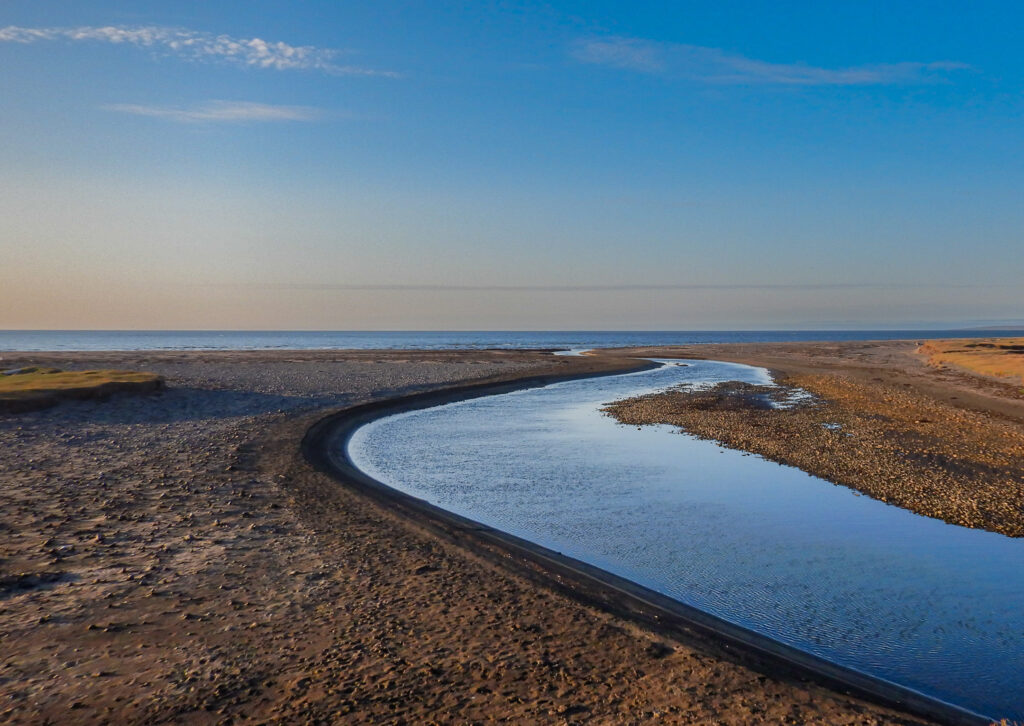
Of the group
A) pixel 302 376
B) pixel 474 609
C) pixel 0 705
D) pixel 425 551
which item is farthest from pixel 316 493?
pixel 302 376

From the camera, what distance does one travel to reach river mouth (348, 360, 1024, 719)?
8.36 metres

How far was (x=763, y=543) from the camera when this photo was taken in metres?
12.9

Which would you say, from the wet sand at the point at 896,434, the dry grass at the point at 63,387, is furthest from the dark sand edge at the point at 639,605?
the dry grass at the point at 63,387

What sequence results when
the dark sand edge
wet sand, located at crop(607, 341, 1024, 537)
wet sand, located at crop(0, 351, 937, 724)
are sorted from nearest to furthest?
wet sand, located at crop(0, 351, 937, 724) < the dark sand edge < wet sand, located at crop(607, 341, 1024, 537)

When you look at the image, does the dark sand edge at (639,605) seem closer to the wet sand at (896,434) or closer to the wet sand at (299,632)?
the wet sand at (299,632)

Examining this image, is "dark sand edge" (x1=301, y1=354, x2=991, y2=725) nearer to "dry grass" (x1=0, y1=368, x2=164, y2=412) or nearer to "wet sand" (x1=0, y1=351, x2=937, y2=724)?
"wet sand" (x1=0, y1=351, x2=937, y2=724)

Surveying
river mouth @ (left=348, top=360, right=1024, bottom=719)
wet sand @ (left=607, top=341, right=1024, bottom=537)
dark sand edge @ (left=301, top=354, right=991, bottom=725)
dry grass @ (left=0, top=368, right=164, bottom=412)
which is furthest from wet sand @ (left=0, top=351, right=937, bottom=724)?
dry grass @ (left=0, top=368, right=164, bottom=412)

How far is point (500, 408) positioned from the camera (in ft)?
122

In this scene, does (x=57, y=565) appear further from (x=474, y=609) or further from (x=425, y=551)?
(x=474, y=609)

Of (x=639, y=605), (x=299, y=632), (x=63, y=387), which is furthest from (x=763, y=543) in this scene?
(x=63, y=387)

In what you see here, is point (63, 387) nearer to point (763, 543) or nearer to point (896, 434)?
point (763, 543)

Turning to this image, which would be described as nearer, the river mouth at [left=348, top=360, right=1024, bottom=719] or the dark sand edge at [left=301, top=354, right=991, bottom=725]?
the dark sand edge at [left=301, top=354, right=991, bottom=725]

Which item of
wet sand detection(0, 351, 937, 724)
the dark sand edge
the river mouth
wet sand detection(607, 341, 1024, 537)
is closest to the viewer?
wet sand detection(0, 351, 937, 724)

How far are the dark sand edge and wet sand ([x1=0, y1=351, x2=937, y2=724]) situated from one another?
293mm
